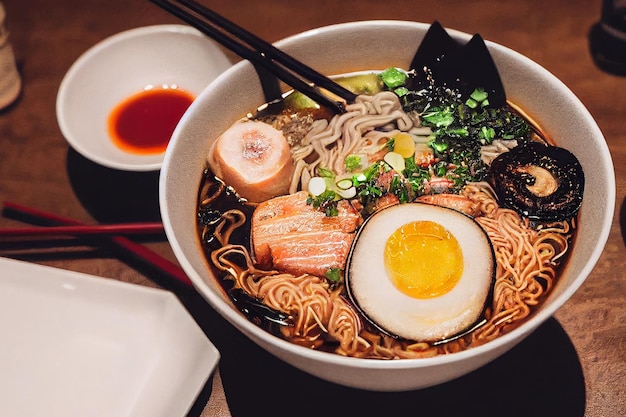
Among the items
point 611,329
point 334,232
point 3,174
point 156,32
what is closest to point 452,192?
point 334,232

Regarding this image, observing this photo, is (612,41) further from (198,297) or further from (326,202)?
(198,297)

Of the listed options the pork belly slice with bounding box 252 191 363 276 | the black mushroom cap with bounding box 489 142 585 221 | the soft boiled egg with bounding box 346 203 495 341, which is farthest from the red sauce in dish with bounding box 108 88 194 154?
the black mushroom cap with bounding box 489 142 585 221

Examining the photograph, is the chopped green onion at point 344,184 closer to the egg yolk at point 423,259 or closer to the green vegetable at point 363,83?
the egg yolk at point 423,259

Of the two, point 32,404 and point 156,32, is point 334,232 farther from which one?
point 156,32

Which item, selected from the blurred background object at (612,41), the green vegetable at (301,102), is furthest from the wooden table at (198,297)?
the green vegetable at (301,102)

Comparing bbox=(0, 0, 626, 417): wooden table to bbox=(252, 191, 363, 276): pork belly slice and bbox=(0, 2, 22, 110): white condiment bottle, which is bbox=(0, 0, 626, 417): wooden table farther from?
bbox=(252, 191, 363, 276): pork belly slice

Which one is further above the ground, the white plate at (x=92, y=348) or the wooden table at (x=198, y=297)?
the wooden table at (x=198, y=297)
